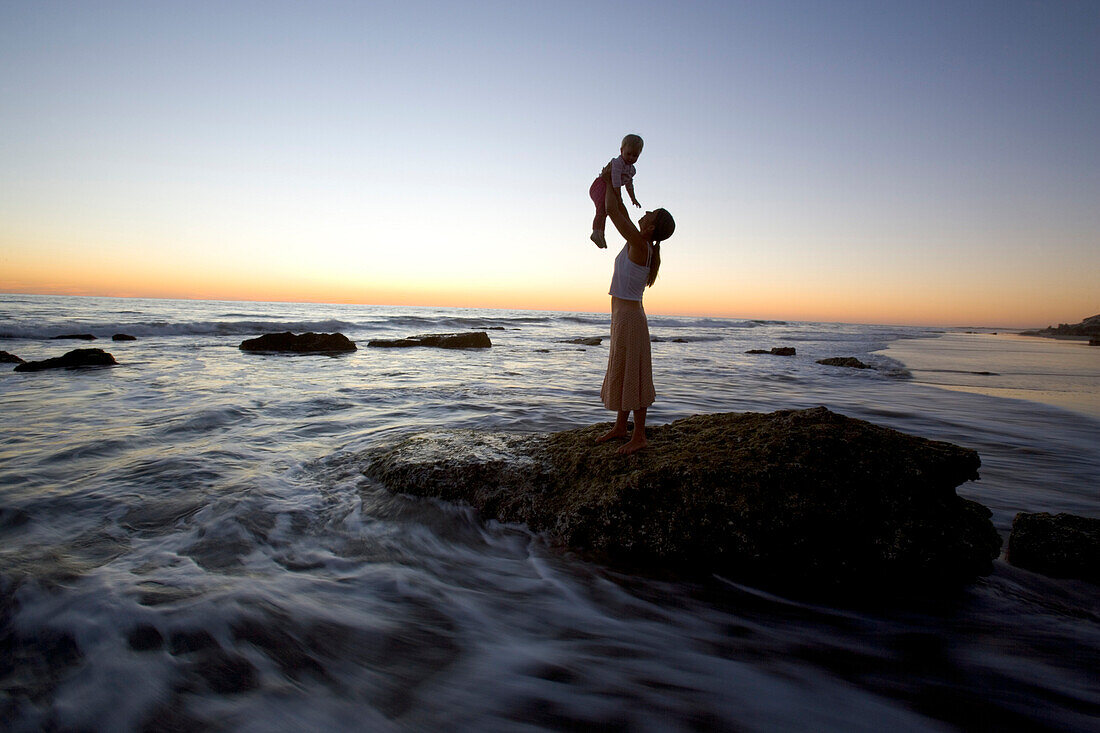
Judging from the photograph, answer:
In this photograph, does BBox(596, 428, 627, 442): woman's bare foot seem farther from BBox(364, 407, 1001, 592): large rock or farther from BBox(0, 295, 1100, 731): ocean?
BBox(0, 295, 1100, 731): ocean

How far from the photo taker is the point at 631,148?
338cm

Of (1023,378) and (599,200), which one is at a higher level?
(599,200)

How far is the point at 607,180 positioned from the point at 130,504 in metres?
4.76

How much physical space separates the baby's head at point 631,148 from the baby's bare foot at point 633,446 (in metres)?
2.16

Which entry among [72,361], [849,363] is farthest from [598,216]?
[849,363]

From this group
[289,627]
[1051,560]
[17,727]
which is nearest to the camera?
[17,727]

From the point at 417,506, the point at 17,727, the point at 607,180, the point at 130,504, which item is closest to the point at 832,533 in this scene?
the point at 607,180

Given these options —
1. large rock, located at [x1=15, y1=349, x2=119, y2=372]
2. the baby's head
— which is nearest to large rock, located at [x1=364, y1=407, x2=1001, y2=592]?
the baby's head

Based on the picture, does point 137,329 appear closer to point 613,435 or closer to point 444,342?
point 444,342

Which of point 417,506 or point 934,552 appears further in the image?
point 417,506

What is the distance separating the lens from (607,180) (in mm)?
3496

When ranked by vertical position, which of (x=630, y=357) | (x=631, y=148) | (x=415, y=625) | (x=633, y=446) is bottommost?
(x=415, y=625)

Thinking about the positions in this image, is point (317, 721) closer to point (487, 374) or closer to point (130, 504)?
point (130, 504)

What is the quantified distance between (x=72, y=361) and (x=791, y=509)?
15849 mm
